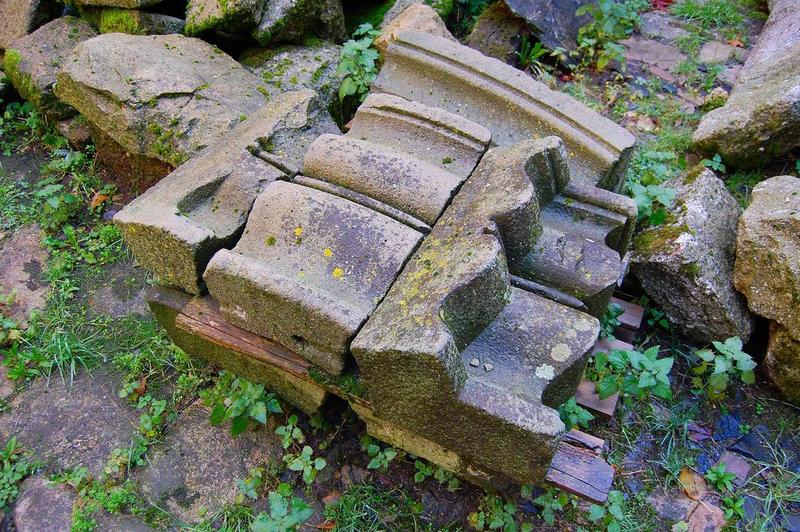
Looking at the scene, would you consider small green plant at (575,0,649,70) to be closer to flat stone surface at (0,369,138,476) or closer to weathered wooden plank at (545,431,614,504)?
weathered wooden plank at (545,431,614,504)

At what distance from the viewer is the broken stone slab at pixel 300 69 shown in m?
3.60

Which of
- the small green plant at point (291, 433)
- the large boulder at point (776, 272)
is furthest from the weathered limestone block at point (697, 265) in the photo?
the small green plant at point (291, 433)

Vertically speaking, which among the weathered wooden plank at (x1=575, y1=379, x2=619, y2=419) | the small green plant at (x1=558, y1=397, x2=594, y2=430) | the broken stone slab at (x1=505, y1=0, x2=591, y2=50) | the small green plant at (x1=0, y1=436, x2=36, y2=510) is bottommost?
the small green plant at (x1=0, y1=436, x2=36, y2=510)

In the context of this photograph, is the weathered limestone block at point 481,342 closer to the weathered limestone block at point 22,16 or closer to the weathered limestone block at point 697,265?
the weathered limestone block at point 697,265

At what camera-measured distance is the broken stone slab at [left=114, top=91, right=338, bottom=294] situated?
2.38 m

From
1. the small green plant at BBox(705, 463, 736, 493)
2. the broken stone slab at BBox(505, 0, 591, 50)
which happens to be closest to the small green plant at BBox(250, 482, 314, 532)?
the small green plant at BBox(705, 463, 736, 493)

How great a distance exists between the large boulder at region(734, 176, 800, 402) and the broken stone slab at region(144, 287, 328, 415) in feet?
6.60

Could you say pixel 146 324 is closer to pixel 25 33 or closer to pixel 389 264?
pixel 389 264

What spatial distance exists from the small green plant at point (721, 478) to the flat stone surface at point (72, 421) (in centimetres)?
260

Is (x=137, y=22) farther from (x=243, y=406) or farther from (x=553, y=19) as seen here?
(x=553, y=19)

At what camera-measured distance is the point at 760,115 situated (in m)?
3.41

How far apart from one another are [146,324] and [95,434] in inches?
24.0

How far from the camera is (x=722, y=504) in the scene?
2633 millimetres

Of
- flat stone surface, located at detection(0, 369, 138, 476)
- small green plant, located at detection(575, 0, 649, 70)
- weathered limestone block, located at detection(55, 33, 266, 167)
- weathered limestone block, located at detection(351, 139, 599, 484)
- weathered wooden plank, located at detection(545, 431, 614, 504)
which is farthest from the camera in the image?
small green plant, located at detection(575, 0, 649, 70)
